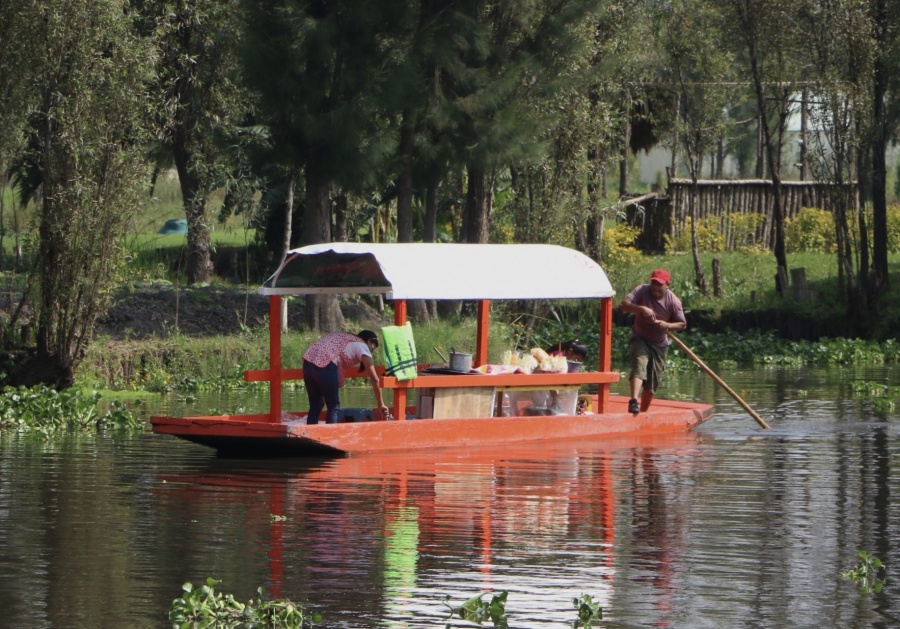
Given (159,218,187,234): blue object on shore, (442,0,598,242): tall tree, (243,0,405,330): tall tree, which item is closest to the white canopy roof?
(243,0,405,330): tall tree

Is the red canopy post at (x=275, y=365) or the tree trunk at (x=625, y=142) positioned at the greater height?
the tree trunk at (x=625, y=142)

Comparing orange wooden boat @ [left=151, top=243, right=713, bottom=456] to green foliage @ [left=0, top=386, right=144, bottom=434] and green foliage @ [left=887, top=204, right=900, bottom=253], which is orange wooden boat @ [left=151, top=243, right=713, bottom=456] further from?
green foliage @ [left=887, top=204, right=900, bottom=253]

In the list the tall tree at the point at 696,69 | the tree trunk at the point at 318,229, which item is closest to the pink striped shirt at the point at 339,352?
the tree trunk at the point at 318,229

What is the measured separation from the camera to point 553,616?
9.55 metres

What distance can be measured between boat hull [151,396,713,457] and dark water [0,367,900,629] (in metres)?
0.22

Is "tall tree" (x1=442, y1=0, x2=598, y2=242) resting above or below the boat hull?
above

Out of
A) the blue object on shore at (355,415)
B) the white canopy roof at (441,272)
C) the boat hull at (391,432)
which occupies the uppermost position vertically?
the white canopy roof at (441,272)

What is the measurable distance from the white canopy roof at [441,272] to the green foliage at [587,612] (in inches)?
296

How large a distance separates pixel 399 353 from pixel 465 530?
4.52 m

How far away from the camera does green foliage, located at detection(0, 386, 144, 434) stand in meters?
19.8

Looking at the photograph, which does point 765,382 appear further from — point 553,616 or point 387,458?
point 553,616

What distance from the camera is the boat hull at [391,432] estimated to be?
16.2m

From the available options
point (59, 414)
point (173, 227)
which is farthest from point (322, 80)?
point (173, 227)

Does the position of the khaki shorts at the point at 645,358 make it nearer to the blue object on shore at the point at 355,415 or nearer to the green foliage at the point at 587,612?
the blue object on shore at the point at 355,415
